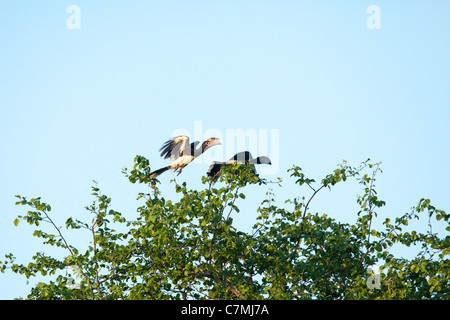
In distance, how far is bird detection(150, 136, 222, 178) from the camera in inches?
505

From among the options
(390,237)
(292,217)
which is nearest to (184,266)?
(292,217)

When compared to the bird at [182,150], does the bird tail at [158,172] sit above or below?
below

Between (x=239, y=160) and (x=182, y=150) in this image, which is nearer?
(x=239, y=160)

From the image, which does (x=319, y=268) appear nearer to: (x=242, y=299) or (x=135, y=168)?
(x=242, y=299)

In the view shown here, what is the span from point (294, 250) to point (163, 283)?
222 cm

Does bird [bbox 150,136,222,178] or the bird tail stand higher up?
bird [bbox 150,136,222,178]

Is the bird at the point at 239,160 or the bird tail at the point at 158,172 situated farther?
the bird tail at the point at 158,172

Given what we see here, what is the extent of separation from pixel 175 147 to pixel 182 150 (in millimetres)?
313

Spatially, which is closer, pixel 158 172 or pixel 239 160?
pixel 239 160

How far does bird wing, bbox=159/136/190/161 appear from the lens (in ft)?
Answer: 43.6

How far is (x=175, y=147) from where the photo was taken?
13547 millimetres

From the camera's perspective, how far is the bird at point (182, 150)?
12.8 meters

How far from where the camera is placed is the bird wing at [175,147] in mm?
13278

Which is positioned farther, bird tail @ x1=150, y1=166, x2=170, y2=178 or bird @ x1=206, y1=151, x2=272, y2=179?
bird tail @ x1=150, y1=166, x2=170, y2=178
